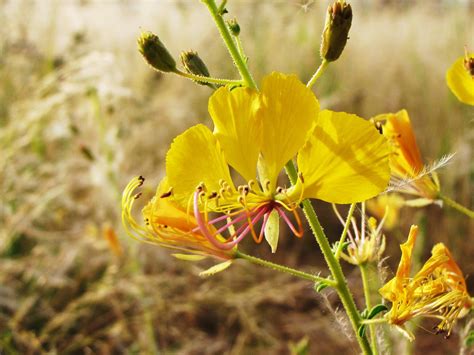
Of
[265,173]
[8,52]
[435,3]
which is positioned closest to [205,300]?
[8,52]

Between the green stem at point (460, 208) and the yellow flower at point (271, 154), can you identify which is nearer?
the yellow flower at point (271, 154)

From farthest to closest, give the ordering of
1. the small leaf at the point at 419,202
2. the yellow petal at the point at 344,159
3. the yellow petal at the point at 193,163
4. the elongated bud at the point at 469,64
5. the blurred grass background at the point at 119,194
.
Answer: the blurred grass background at the point at 119,194 < the small leaf at the point at 419,202 < the elongated bud at the point at 469,64 < the yellow petal at the point at 193,163 < the yellow petal at the point at 344,159

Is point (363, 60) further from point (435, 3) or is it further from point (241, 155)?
point (241, 155)

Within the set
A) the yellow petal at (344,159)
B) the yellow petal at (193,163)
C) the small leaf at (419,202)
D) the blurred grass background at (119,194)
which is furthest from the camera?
the blurred grass background at (119,194)

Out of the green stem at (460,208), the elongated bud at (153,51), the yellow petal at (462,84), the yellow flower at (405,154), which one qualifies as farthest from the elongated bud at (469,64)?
the elongated bud at (153,51)

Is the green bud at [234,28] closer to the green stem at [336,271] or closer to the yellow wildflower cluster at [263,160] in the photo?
the yellow wildflower cluster at [263,160]

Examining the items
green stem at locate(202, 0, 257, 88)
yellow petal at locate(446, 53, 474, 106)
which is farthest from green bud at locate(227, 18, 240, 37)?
yellow petal at locate(446, 53, 474, 106)

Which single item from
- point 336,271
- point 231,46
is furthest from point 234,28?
point 336,271
